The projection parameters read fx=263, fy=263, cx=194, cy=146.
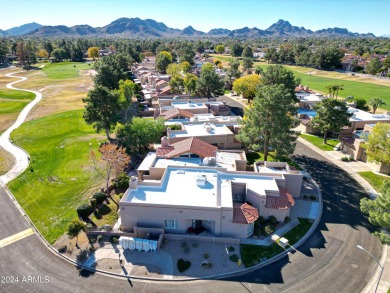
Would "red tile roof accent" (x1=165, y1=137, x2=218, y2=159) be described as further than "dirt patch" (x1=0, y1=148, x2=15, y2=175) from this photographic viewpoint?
No

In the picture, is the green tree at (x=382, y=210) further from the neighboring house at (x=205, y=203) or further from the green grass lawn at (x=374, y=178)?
the green grass lawn at (x=374, y=178)

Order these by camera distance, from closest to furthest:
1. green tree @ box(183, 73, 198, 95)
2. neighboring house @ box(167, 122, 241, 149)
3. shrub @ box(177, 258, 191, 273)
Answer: shrub @ box(177, 258, 191, 273), neighboring house @ box(167, 122, 241, 149), green tree @ box(183, 73, 198, 95)

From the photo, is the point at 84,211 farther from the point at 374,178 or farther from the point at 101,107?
the point at 374,178

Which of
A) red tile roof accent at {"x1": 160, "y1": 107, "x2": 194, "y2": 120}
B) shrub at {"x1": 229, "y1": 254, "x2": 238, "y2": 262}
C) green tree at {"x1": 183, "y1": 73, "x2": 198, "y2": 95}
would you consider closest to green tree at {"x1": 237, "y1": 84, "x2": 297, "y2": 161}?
shrub at {"x1": 229, "y1": 254, "x2": 238, "y2": 262}

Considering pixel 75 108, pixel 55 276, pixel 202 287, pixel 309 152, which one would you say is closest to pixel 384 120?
pixel 309 152

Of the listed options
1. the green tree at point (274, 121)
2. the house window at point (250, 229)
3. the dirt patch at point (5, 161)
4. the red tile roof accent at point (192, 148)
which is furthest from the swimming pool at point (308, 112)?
the dirt patch at point (5, 161)

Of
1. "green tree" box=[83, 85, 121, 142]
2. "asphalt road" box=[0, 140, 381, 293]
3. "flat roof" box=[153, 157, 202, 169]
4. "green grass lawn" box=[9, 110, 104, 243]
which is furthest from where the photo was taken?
"green tree" box=[83, 85, 121, 142]

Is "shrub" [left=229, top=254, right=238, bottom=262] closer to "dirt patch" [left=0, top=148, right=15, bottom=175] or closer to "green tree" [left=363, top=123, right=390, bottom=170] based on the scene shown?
"green tree" [left=363, top=123, right=390, bottom=170]

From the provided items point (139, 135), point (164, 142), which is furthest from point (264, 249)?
point (139, 135)

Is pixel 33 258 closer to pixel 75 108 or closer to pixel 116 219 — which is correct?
pixel 116 219
